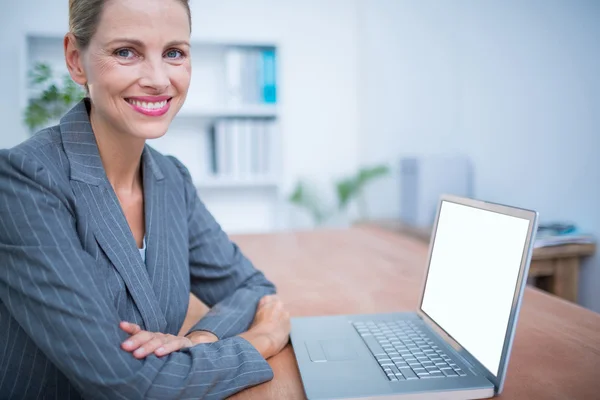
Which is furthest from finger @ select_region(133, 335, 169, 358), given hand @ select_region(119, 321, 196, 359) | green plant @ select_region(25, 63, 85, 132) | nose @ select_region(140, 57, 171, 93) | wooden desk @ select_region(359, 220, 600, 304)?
green plant @ select_region(25, 63, 85, 132)

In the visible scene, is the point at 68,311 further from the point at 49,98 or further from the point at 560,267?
the point at 49,98

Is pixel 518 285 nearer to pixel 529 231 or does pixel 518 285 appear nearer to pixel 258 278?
pixel 529 231

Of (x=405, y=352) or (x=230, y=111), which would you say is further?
(x=230, y=111)

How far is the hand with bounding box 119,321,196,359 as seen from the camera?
2.54ft

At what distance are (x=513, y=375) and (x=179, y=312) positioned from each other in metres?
0.64

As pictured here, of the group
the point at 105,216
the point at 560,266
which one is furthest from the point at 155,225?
the point at 560,266

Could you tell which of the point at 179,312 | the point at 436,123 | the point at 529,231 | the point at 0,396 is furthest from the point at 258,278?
the point at 436,123

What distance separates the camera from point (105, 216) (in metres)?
0.93

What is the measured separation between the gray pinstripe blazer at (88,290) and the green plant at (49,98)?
1.44 meters

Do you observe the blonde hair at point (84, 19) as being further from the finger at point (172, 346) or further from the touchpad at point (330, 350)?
the touchpad at point (330, 350)

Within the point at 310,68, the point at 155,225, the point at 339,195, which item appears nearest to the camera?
the point at 155,225

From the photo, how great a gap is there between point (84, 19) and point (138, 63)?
0.38 ft

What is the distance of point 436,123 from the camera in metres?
3.02

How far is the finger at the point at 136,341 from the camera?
76 cm
